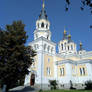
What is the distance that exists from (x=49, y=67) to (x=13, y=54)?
1585 centimetres

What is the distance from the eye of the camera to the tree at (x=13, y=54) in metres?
15.2

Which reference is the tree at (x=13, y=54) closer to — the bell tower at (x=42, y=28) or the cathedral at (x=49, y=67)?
the cathedral at (x=49, y=67)

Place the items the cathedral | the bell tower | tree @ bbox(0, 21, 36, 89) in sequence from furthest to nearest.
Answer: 1. the bell tower
2. the cathedral
3. tree @ bbox(0, 21, 36, 89)

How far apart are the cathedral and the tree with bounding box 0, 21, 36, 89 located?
10.9 m

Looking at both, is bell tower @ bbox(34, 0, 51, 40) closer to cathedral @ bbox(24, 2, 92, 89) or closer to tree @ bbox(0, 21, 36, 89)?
cathedral @ bbox(24, 2, 92, 89)

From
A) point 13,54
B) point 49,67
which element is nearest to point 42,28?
point 49,67

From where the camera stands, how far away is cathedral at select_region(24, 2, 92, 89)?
27.8 metres

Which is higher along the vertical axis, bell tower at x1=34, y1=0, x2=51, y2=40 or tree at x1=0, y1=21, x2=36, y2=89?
bell tower at x1=34, y1=0, x2=51, y2=40

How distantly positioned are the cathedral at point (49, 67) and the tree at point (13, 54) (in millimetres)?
10930

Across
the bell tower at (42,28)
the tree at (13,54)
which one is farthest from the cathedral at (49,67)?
the tree at (13,54)

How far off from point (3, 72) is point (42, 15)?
2357 centimetres

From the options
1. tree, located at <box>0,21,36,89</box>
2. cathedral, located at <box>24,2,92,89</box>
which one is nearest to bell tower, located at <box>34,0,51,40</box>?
cathedral, located at <box>24,2,92,89</box>

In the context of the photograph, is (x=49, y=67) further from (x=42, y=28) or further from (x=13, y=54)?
(x=13, y=54)

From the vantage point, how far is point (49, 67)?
2997 centimetres
